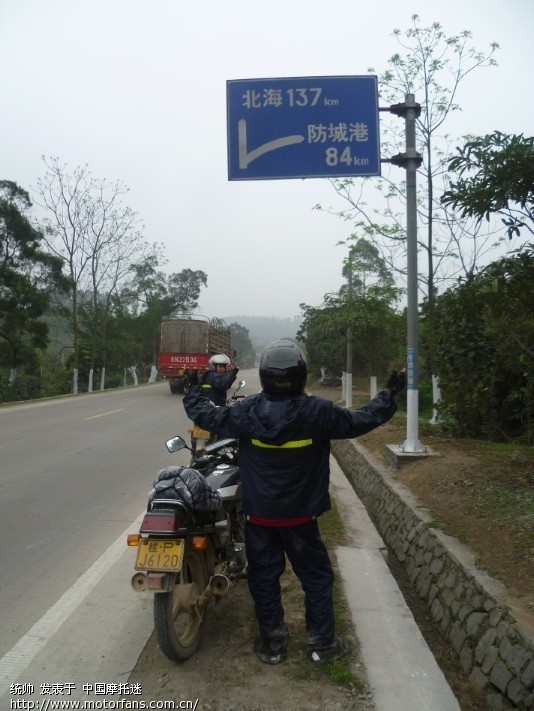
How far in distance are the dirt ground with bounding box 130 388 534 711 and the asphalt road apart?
0.37 metres

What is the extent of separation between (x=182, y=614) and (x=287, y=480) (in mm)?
989

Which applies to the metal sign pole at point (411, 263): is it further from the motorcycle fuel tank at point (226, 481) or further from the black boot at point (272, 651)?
the black boot at point (272, 651)

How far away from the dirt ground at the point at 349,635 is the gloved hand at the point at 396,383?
4.22ft

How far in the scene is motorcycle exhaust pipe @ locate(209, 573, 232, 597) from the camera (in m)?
3.35

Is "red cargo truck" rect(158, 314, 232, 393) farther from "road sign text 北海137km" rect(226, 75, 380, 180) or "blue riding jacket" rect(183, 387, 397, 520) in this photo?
"blue riding jacket" rect(183, 387, 397, 520)

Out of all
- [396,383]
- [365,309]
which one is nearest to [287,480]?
[396,383]

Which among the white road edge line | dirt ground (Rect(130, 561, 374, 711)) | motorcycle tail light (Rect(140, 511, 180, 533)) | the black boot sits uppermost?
motorcycle tail light (Rect(140, 511, 180, 533))

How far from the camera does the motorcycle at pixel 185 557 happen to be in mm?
3053

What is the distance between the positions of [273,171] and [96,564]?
16.0 ft

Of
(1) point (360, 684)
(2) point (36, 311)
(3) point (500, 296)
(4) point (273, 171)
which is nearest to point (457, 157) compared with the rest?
(3) point (500, 296)

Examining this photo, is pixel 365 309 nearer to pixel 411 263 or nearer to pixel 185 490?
pixel 411 263

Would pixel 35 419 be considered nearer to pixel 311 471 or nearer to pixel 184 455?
pixel 184 455

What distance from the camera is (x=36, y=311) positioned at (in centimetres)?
2783

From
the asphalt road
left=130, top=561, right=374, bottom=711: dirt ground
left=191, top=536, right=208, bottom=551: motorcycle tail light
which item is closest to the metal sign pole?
the asphalt road
